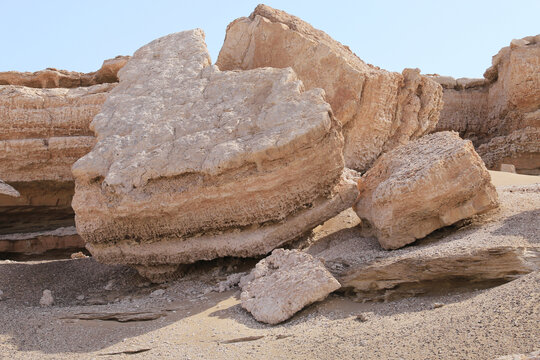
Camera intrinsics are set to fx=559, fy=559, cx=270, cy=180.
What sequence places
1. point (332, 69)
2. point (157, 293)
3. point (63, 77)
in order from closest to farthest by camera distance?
point (157, 293) → point (332, 69) → point (63, 77)

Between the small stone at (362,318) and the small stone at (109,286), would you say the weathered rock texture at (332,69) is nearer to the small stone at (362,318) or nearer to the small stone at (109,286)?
the small stone at (109,286)

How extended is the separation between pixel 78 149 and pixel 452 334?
240 inches

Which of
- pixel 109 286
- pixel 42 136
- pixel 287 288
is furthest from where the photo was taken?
pixel 42 136

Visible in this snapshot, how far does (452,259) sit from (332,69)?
12.4ft

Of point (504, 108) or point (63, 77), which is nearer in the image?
point (63, 77)

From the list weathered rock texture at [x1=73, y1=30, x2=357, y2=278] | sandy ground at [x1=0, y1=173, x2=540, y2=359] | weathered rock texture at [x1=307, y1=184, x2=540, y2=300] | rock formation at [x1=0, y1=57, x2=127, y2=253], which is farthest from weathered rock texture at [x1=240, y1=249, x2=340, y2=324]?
rock formation at [x1=0, y1=57, x2=127, y2=253]

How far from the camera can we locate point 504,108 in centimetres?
1166

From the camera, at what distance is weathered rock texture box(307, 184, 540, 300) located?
3.48 metres

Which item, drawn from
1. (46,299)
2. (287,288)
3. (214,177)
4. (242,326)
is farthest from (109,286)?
(287,288)

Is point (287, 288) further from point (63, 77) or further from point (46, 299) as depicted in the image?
point (63, 77)

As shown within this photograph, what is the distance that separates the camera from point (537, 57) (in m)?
10.8

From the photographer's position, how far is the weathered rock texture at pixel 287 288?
144 inches

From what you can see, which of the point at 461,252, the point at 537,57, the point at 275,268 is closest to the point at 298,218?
the point at 275,268

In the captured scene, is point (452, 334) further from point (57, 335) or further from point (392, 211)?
point (57, 335)
